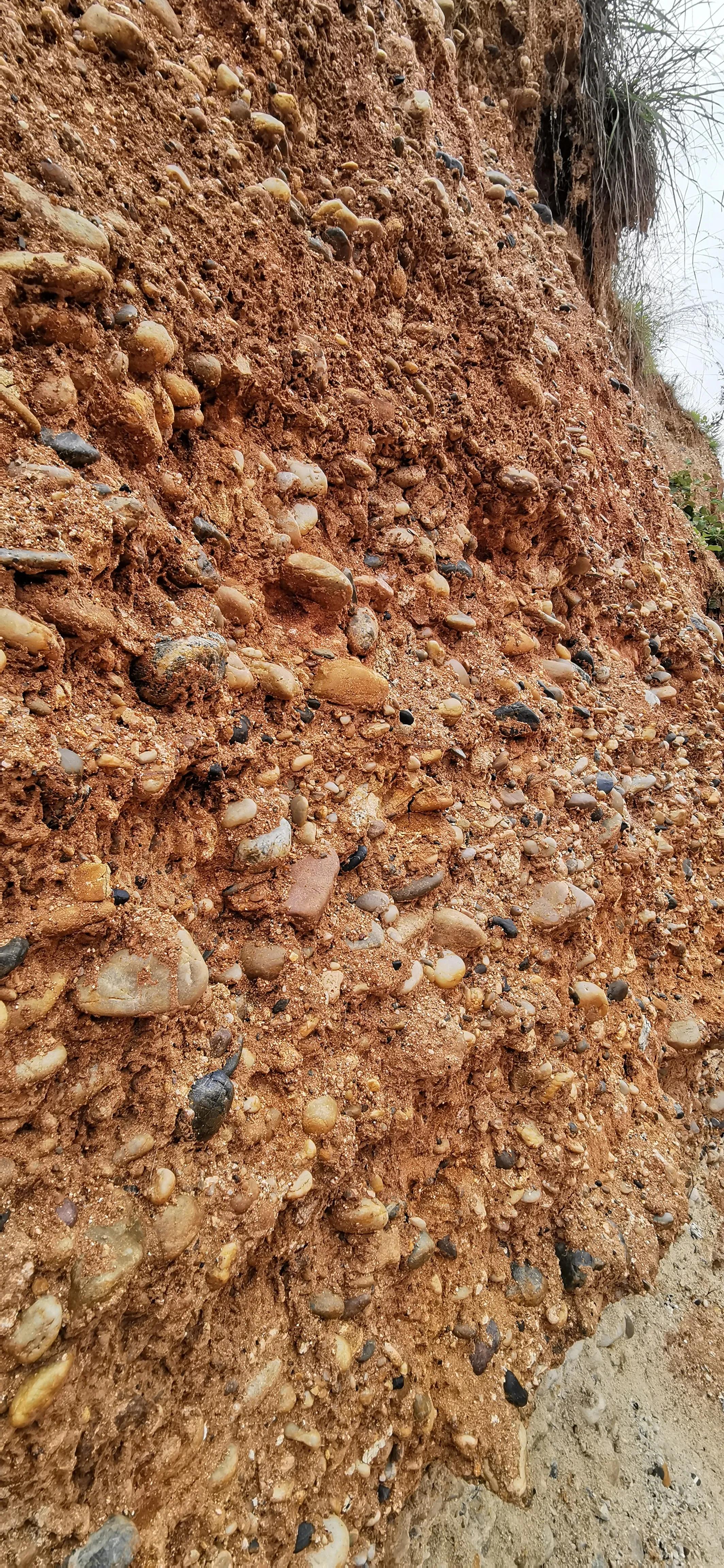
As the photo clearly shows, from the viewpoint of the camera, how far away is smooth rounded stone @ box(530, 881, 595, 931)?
1738 mm

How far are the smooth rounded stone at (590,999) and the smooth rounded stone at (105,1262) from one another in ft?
3.95

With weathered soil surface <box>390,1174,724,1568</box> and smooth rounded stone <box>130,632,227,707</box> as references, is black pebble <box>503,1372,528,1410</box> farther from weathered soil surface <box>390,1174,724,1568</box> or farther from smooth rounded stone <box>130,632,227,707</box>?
smooth rounded stone <box>130,632,227,707</box>

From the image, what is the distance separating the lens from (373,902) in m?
1.52

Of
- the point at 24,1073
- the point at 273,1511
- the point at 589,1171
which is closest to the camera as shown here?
the point at 24,1073

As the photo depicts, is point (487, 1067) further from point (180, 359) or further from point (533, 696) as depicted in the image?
point (180, 359)

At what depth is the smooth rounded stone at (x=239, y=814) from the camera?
133 cm

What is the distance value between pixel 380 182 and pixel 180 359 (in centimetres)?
103

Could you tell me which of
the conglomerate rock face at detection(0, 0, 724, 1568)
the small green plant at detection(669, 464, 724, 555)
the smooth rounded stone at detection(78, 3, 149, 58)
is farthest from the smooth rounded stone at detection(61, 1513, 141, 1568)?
the small green plant at detection(669, 464, 724, 555)

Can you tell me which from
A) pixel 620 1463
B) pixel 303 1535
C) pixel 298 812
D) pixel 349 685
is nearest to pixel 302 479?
pixel 349 685

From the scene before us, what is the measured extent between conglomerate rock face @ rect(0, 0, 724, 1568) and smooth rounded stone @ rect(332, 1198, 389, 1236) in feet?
0.04

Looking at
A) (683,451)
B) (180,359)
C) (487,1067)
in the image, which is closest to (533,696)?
(487,1067)

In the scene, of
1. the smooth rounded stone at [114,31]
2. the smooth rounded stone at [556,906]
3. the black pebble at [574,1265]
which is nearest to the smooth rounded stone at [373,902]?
the smooth rounded stone at [556,906]

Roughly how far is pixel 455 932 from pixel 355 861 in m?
0.30

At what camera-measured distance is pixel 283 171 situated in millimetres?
1750
